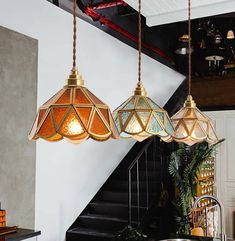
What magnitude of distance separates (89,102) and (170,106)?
758 centimetres

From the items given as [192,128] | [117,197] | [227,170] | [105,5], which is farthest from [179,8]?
[227,170]

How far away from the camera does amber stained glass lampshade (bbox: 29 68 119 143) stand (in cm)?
163

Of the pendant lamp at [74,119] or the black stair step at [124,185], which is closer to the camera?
the pendant lamp at [74,119]

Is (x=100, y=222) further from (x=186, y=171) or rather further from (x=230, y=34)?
(x=230, y=34)

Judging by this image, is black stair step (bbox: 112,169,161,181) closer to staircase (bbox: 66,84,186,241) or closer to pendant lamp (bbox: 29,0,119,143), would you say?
staircase (bbox: 66,84,186,241)

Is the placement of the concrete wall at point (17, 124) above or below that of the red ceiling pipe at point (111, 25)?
below

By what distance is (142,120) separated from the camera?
210 cm

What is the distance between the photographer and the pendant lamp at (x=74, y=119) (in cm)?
163

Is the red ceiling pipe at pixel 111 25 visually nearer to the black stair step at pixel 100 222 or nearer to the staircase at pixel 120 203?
the staircase at pixel 120 203

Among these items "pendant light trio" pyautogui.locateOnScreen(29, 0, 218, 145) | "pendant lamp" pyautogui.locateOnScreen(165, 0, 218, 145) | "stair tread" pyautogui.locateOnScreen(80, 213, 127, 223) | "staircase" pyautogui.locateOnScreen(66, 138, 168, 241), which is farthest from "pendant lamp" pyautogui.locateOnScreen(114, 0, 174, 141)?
"stair tread" pyautogui.locateOnScreen(80, 213, 127, 223)

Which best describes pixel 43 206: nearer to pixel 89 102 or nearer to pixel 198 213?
pixel 198 213

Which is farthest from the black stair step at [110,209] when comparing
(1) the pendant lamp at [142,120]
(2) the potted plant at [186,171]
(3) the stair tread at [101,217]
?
(1) the pendant lamp at [142,120]

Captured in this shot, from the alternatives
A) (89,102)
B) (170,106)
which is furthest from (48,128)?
(170,106)

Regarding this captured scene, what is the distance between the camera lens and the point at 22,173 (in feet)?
15.6
